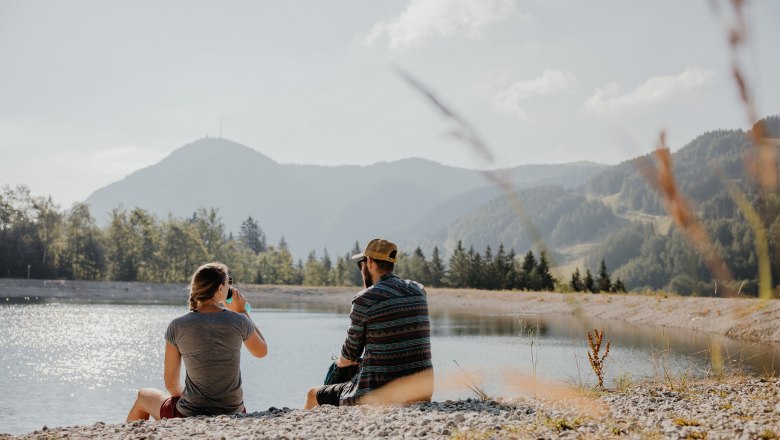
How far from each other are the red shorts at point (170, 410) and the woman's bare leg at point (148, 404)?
0.20 ft

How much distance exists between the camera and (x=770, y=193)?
99.3 inches

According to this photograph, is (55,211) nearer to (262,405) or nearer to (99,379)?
(99,379)

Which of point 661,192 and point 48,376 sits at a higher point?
point 661,192

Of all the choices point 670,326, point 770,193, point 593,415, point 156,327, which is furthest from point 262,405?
point 670,326

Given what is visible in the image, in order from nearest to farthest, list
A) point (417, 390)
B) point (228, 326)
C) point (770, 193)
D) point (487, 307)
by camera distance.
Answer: point (770, 193) → point (228, 326) → point (417, 390) → point (487, 307)

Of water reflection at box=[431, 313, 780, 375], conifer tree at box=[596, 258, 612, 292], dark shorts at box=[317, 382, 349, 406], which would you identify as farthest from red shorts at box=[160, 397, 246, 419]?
conifer tree at box=[596, 258, 612, 292]

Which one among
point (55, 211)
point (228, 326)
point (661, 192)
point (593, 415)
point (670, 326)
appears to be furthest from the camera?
point (55, 211)

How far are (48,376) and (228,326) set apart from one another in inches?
444

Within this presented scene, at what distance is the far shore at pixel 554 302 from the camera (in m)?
20.8

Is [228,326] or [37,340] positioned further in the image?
[37,340]

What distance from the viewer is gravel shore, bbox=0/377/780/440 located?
4039mm

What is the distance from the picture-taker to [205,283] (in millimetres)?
4926

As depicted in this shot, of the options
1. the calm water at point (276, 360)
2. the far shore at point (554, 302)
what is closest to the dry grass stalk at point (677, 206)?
the far shore at point (554, 302)

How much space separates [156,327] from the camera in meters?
28.6
